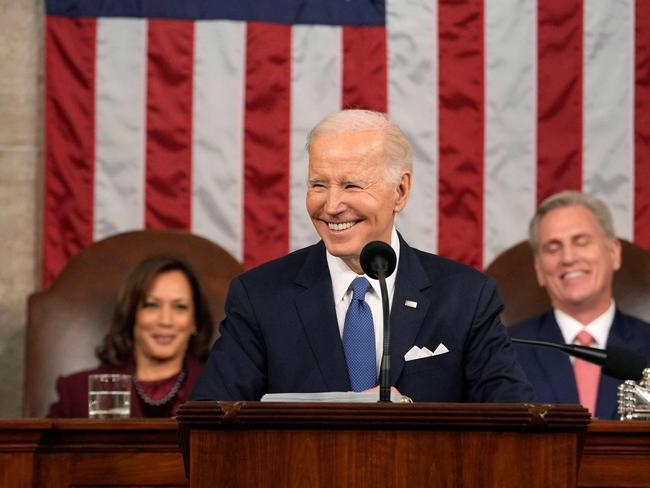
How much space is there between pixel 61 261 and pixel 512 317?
1.84 meters

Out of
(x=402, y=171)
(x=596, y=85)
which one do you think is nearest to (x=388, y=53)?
(x=596, y=85)

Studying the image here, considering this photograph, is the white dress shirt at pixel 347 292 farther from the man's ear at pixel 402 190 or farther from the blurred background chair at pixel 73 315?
the blurred background chair at pixel 73 315

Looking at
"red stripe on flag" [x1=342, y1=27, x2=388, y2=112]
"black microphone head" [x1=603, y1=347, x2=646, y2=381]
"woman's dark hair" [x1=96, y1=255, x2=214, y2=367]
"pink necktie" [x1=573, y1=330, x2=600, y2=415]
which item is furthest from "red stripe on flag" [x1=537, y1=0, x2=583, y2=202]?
"black microphone head" [x1=603, y1=347, x2=646, y2=381]

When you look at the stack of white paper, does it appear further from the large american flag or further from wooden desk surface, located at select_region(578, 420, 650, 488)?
the large american flag

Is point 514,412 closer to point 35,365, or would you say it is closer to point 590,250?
point 590,250

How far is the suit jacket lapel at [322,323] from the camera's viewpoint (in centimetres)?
299

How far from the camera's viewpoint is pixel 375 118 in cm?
312

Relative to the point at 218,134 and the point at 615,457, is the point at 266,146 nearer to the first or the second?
the point at 218,134

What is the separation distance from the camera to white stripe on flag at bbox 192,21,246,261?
5.23 m

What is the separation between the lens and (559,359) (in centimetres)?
441

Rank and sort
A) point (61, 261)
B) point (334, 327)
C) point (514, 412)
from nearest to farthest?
point (514, 412) < point (334, 327) < point (61, 261)

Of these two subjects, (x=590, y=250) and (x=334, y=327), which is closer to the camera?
(x=334, y=327)

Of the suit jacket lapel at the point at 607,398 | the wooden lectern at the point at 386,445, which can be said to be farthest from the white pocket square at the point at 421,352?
the suit jacket lapel at the point at 607,398

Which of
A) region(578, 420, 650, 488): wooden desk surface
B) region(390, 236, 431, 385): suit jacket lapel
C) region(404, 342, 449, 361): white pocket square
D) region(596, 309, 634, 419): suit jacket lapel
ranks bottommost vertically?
region(578, 420, 650, 488): wooden desk surface
